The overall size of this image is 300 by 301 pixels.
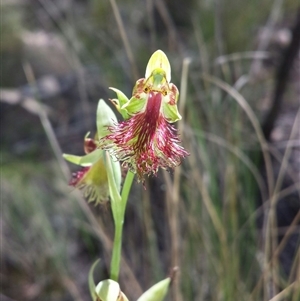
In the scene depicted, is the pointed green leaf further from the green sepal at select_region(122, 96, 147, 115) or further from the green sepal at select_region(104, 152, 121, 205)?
the green sepal at select_region(122, 96, 147, 115)

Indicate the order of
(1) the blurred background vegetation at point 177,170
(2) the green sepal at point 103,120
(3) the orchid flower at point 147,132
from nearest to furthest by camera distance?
(3) the orchid flower at point 147,132 < (2) the green sepal at point 103,120 < (1) the blurred background vegetation at point 177,170

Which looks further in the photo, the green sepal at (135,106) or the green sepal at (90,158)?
the green sepal at (90,158)

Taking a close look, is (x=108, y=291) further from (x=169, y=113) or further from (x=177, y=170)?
(x=177, y=170)

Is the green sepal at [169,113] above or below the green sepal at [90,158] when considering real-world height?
above

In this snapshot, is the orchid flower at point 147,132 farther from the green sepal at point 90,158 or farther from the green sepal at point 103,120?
the green sepal at point 90,158

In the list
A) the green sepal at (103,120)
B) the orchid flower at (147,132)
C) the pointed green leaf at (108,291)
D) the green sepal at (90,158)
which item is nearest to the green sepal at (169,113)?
the orchid flower at (147,132)

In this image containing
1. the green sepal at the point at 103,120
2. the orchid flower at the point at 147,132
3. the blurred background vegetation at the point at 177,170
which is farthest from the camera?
the blurred background vegetation at the point at 177,170

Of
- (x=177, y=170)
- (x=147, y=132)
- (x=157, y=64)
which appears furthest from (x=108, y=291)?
(x=177, y=170)
